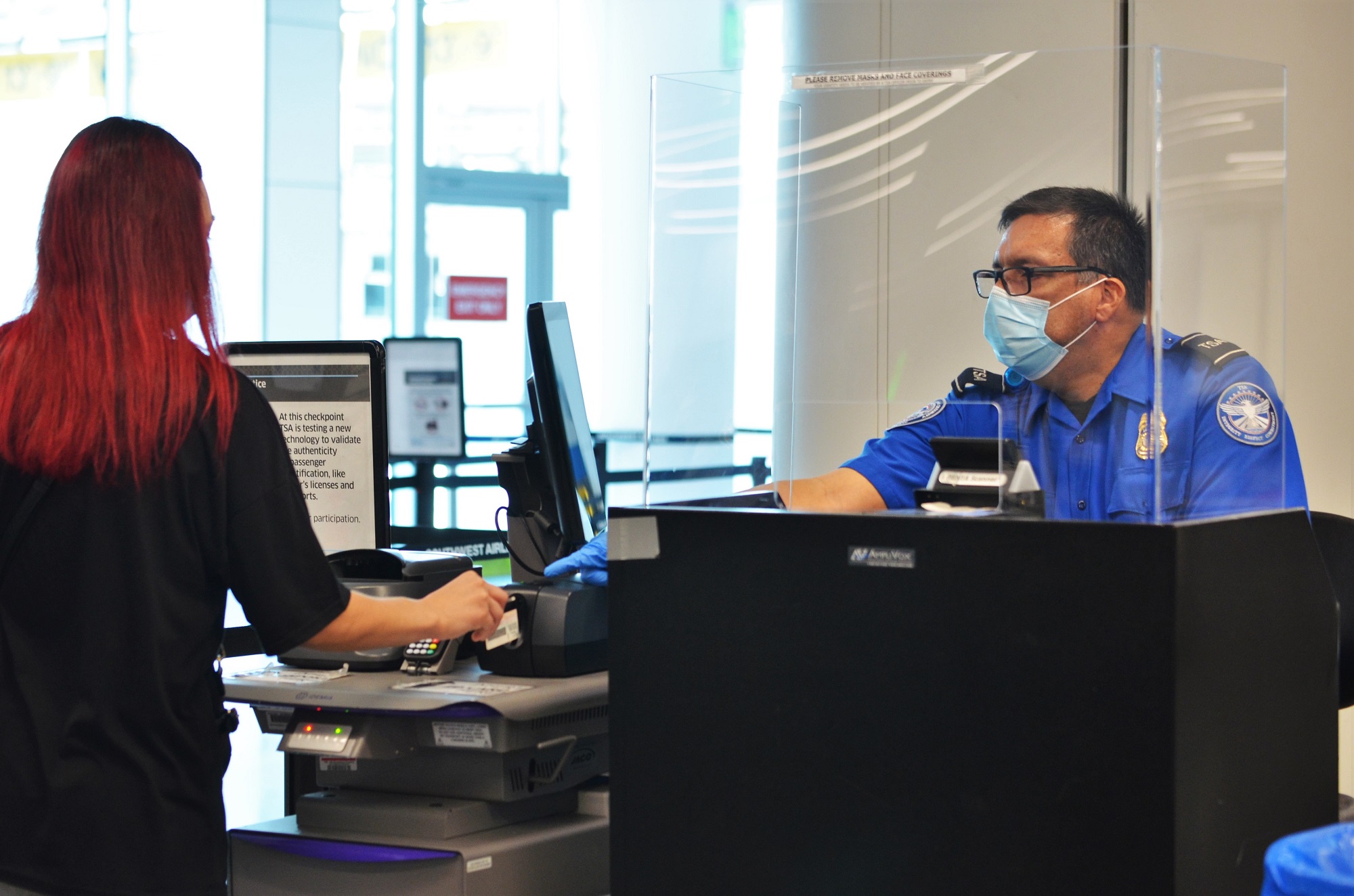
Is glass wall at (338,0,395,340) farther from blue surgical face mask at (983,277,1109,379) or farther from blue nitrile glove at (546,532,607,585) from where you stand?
blue surgical face mask at (983,277,1109,379)

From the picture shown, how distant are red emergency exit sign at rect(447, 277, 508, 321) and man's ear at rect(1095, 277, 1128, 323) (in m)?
6.38

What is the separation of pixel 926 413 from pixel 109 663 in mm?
1132

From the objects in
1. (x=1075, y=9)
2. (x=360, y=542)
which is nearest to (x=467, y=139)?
(x=1075, y=9)

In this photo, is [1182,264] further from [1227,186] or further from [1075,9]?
[1075,9]

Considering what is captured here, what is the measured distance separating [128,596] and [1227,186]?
1.46m

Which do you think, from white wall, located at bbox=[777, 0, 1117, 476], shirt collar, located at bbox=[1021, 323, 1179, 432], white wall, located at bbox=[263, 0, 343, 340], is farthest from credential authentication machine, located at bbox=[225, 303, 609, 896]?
white wall, located at bbox=[263, 0, 343, 340]

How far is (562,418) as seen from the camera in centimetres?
209

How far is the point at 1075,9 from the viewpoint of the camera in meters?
3.30

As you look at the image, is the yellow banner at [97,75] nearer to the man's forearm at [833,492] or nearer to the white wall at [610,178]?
the white wall at [610,178]

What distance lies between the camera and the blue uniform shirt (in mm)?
1470

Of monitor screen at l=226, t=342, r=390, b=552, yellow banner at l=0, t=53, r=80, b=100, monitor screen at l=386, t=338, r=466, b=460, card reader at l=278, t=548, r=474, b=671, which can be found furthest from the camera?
yellow banner at l=0, t=53, r=80, b=100

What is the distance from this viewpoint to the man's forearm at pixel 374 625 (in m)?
1.47

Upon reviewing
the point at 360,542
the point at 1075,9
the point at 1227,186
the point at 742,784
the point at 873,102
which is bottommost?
the point at 742,784

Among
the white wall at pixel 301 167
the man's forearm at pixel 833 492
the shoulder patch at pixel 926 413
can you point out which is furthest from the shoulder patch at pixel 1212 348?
the white wall at pixel 301 167
